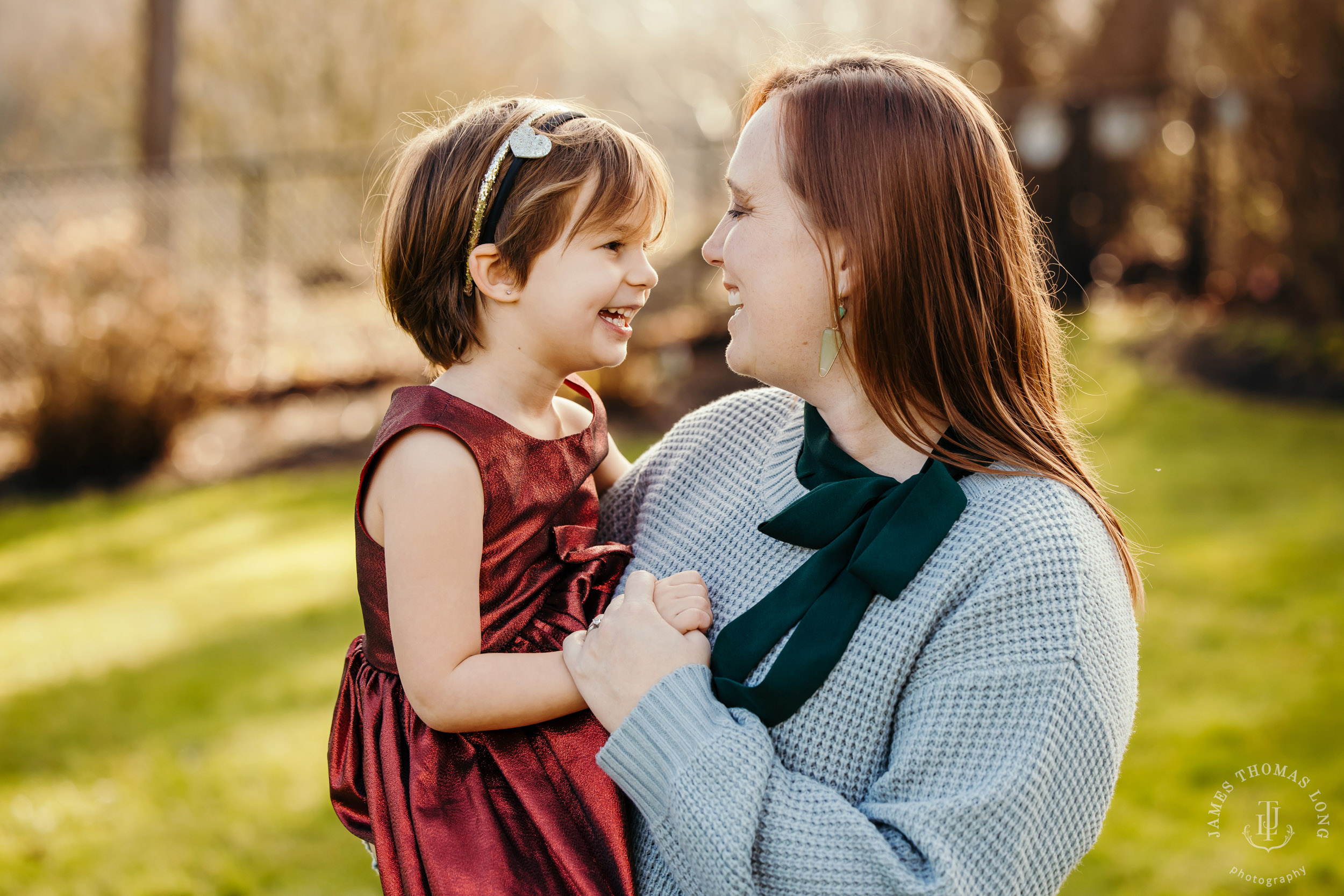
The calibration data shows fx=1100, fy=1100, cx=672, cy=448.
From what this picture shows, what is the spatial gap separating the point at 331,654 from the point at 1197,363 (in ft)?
22.6

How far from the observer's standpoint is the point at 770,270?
5.41 feet

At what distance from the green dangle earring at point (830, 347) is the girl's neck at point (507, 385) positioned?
447 millimetres

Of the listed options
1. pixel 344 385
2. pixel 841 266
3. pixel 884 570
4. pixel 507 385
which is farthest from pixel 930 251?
pixel 344 385

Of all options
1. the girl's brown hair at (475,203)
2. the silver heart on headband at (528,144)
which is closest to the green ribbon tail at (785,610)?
the girl's brown hair at (475,203)

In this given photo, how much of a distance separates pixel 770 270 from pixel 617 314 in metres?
0.30

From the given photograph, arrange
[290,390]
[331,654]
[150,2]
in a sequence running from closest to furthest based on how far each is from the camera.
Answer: [331,654], [290,390], [150,2]

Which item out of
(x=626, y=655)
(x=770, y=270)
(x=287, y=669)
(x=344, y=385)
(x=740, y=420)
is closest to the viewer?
(x=626, y=655)

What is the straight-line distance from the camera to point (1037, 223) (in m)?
1.80

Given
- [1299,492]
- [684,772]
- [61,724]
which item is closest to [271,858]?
[61,724]

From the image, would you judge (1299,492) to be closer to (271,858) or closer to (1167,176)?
(271,858)

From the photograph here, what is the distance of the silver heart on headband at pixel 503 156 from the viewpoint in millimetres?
1737

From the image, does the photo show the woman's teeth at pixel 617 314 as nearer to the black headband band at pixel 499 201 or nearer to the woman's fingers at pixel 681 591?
the black headband band at pixel 499 201

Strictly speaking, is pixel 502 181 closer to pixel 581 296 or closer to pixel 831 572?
pixel 581 296

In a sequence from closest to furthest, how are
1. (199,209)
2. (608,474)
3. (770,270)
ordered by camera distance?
(770,270) → (608,474) → (199,209)
